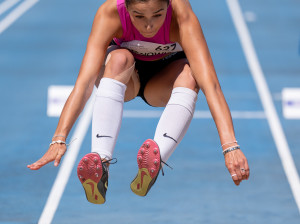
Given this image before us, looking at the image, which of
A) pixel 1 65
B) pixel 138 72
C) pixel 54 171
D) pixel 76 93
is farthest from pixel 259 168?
pixel 1 65

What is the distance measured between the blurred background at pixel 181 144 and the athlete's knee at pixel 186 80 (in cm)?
182

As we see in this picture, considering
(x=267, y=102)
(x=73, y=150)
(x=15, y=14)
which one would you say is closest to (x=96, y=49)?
(x=73, y=150)

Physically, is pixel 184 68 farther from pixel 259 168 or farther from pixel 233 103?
pixel 233 103

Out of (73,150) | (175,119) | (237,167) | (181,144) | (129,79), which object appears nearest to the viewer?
(237,167)

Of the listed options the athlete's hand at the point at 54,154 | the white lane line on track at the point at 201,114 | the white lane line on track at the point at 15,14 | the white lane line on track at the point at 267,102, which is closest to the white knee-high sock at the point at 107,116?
the athlete's hand at the point at 54,154

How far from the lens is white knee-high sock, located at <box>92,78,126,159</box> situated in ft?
13.7

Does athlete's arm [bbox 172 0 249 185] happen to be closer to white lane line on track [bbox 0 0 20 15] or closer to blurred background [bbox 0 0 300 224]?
blurred background [bbox 0 0 300 224]

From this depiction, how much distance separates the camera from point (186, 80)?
14.3 feet

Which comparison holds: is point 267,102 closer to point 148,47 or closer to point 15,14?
point 148,47

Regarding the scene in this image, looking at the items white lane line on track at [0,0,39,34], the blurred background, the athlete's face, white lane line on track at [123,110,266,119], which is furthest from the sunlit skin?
white lane line on track at [0,0,39,34]

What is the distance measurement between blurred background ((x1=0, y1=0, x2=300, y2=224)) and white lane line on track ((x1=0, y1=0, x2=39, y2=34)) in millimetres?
36

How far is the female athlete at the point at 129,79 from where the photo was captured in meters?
4.01

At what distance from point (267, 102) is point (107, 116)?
5.15 metres

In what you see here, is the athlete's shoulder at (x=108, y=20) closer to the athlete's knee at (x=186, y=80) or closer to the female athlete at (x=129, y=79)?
the female athlete at (x=129, y=79)
